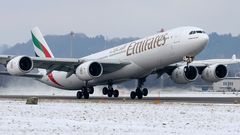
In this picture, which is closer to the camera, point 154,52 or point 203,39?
point 203,39

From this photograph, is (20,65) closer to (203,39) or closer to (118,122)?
(203,39)

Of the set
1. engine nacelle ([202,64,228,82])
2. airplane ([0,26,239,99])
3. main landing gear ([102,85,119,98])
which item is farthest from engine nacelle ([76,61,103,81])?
engine nacelle ([202,64,228,82])

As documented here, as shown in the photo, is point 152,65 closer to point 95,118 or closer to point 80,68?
point 80,68

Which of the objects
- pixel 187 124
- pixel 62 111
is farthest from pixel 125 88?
pixel 187 124

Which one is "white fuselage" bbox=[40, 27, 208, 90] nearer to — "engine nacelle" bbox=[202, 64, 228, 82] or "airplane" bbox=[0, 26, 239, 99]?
"airplane" bbox=[0, 26, 239, 99]

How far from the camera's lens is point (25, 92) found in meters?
66.2

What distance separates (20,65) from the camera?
153ft

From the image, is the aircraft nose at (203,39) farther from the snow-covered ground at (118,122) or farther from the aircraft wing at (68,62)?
the snow-covered ground at (118,122)

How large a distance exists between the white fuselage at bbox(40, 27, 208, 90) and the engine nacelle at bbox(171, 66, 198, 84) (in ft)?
7.42

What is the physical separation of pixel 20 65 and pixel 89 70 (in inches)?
211

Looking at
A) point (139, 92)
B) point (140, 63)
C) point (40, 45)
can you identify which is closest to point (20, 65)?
point (140, 63)

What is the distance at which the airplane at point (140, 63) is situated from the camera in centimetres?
4559

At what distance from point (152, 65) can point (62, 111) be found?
19192 millimetres

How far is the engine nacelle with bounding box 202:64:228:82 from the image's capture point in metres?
50.7
